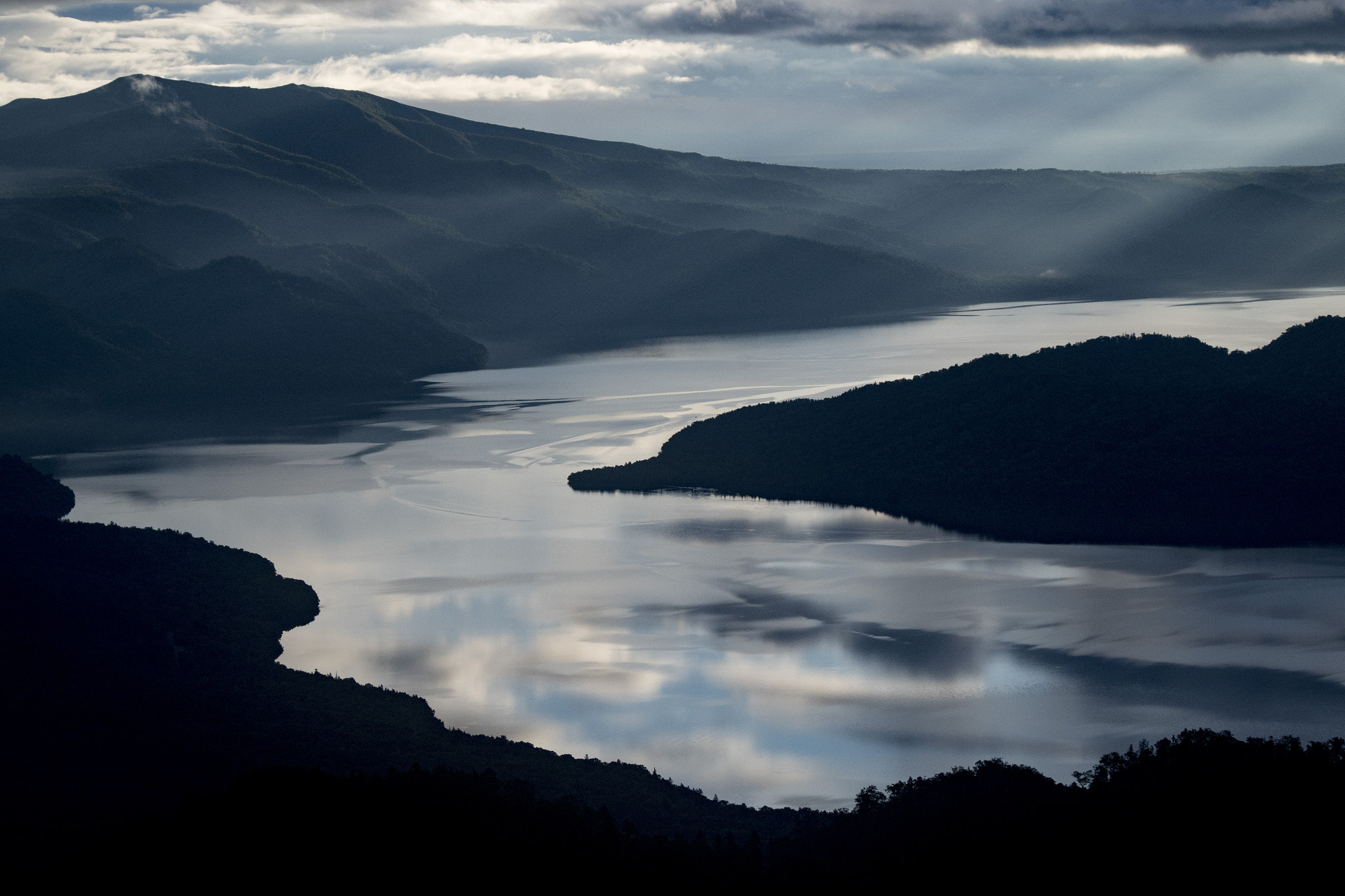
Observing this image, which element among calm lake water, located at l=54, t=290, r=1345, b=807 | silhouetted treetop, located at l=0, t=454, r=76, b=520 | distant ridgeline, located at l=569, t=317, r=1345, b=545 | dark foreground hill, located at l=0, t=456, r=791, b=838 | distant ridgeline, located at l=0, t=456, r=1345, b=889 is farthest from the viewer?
silhouetted treetop, located at l=0, t=454, r=76, b=520

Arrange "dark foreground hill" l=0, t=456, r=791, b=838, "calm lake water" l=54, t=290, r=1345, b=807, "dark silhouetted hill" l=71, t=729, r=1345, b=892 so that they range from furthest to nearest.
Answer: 1. "calm lake water" l=54, t=290, r=1345, b=807
2. "dark foreground hill" l=0, t=456, r=791, b=838
3. "dark silhouetted hill" l=71, t=729, r=1345, b=892

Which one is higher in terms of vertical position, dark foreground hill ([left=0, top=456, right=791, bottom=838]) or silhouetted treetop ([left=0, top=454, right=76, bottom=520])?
silhouetted treetop ([left=0, top=454, right=76, bottom=520])

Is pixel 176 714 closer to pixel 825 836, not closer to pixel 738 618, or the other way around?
pixel 825 836

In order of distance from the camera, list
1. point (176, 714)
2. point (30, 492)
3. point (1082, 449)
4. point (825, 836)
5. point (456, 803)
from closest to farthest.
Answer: point (825, 836) → point (456, 803) → point (176, 714) → point (30, 492) → point (1082, 449)

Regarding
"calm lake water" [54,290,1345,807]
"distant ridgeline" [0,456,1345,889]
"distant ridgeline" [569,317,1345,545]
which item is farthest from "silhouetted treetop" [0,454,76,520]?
"distant ridgeline" [0,456,1345,889]

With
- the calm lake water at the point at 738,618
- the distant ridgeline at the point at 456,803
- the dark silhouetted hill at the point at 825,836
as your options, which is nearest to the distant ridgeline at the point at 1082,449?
the calm lake water at the point at 738,618

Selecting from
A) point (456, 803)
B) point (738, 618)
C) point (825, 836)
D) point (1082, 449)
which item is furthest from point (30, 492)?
point (825, 836)

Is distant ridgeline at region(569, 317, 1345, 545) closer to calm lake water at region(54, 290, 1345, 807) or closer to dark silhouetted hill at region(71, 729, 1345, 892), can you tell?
calm lake water at region(54, 290, 1345, 807)
